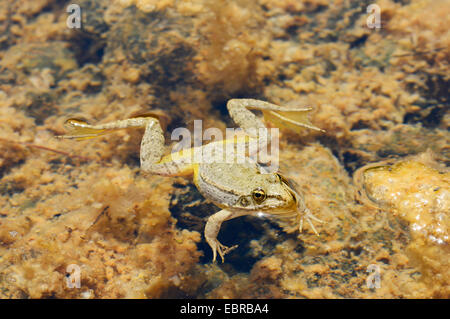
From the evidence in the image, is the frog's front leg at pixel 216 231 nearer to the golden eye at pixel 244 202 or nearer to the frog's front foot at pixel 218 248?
the frog's front foot at pixel 218 248

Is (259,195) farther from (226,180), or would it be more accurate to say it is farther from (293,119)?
(293,119)

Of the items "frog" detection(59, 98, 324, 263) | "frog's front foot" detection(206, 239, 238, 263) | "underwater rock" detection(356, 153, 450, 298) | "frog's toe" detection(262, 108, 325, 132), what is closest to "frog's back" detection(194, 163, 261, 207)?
"frog" detection(59, 98, 324, 263)

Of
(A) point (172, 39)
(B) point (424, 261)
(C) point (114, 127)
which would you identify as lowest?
(B) point (424, 261)

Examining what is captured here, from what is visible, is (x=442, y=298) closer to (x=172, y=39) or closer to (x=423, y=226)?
(x=423, y=226)

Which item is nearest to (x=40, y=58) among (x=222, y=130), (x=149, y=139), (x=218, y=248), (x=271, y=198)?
(x=149, y=139)

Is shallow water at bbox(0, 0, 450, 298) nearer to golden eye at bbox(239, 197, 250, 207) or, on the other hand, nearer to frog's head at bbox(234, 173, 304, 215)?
frog's head at bbox(234, 173, 304, 215)
